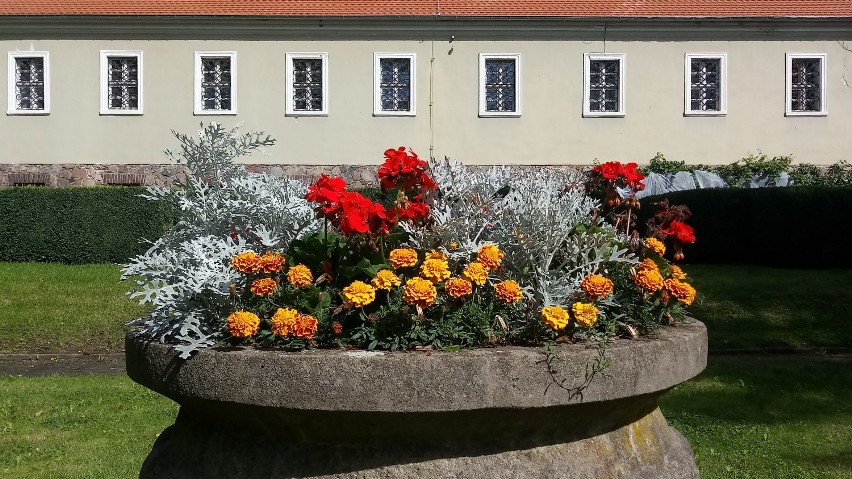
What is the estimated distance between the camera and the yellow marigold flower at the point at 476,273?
9.84ft

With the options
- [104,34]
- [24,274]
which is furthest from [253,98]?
[24,274]

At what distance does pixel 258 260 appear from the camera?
3078 millimetres

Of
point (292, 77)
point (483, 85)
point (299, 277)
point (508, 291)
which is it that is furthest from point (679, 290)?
point (292, 77)

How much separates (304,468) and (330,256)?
744 mm

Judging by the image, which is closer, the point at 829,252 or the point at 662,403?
the point at 662,403

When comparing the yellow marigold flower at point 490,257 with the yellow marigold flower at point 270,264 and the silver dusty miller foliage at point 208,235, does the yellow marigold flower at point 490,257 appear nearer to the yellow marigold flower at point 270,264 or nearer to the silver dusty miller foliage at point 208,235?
the yellow marigold flower at point 270,264

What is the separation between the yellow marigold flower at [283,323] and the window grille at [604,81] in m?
20.6

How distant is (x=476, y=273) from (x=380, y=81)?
19.8 metres

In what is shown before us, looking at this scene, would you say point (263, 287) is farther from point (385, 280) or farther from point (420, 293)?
point (420, 293)

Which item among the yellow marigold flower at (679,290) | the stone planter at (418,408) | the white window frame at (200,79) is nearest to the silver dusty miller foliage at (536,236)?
the yellow marigold flower at (679,290)

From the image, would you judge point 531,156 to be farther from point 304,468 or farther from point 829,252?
point 304,468

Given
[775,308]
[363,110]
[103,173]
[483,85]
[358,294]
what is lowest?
[775,308]

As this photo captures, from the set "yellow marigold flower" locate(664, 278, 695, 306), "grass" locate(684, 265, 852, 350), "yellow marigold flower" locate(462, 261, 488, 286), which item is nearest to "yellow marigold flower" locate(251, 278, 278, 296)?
"yellow marigold flower" locate(462, 261, 488, 286)

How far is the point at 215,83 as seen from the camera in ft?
73.9
